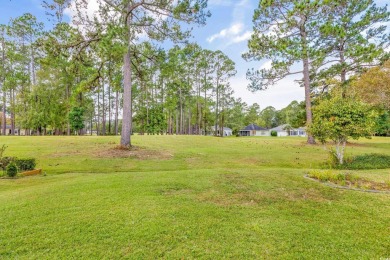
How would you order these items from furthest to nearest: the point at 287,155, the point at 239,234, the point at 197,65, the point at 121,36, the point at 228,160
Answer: the point at 197,65
the point at 287,155
the point at 228,160
the point at 121,36
the point at 239,234

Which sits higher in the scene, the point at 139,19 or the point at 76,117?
the point at 139,19

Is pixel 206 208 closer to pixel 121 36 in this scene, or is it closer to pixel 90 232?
pixel 90 232

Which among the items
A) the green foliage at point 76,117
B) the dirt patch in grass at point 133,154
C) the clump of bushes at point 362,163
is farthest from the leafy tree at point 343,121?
the green foliage at point 76,117

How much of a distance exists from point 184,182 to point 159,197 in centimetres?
125

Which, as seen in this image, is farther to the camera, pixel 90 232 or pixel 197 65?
pixel 197 65

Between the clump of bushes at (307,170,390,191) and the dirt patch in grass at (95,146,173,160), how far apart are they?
7.05m

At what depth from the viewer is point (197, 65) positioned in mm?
34312

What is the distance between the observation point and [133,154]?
11.2m

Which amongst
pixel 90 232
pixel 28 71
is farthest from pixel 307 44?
pixel 28 71

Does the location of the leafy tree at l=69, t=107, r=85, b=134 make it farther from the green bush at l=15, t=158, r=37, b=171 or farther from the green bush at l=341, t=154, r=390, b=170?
the green bush at l=341, t=154, r=390, b=170

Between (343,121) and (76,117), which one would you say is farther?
(76,117)

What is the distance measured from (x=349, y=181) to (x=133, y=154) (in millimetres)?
9300

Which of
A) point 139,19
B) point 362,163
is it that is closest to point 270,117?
point 362,163

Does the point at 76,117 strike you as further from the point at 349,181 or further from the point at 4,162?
A: the point at 349,181
